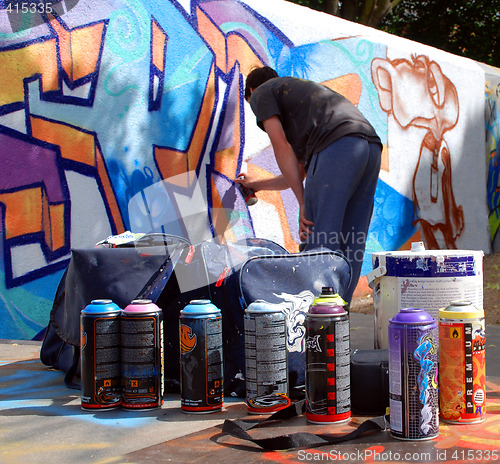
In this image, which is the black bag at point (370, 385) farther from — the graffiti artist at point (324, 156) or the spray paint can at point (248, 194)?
the spray paint can at point (248, 194)

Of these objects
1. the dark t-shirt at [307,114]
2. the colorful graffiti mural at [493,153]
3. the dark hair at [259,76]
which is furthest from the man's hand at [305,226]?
the colorful graffiti mural at [493,153]

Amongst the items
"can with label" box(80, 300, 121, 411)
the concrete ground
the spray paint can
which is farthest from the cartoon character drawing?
"can with label" box(80, 300, 121, 411)

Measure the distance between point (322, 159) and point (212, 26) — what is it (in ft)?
7.65

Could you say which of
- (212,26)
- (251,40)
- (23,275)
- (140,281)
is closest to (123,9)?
(212,26)

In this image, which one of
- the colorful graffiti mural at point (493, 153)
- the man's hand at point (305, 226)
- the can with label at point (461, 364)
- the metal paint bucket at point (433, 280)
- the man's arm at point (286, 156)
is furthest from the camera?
the colorful graffiti mural at point (493, 153)

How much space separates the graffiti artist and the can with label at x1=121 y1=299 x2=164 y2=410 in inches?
44.1

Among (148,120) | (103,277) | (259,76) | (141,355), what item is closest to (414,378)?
Answer: (141,355)

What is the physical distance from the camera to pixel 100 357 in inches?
99.6

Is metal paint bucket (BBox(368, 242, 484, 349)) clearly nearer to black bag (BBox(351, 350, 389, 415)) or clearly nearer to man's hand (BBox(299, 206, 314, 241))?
black bag (BBox(351, 350, 389, 415))

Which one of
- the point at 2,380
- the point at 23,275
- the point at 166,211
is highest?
the point at 166,211

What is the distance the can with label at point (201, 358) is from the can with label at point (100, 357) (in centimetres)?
28

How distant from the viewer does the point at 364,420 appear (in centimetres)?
239

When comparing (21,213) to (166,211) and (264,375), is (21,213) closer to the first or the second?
(166,211)

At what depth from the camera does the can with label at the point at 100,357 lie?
2529 millimetres
